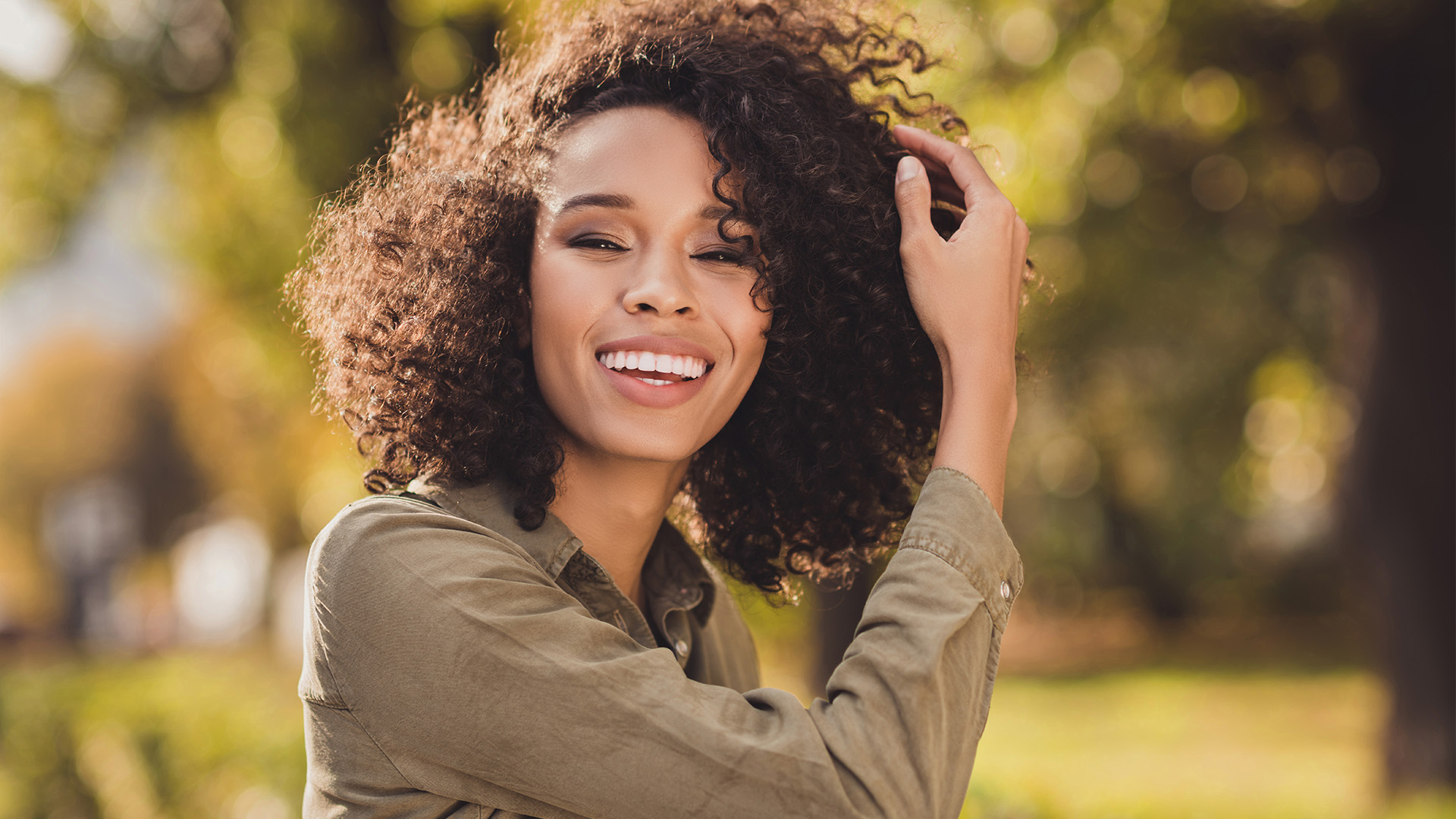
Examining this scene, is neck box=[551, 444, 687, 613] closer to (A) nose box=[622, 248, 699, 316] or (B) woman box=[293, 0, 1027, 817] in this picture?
(B) woman box=[293, 0, 1027, 817]


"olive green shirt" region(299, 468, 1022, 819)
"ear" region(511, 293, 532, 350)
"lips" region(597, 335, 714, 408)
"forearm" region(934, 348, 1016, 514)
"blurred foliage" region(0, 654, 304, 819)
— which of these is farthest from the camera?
"blurred foliage" region(0, 654, 304, 819)

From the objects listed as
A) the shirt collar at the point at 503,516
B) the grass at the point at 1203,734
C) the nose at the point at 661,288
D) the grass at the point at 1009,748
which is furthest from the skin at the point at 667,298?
the grass at the point at 1203,734

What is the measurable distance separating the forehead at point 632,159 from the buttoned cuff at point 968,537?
2.10 ft

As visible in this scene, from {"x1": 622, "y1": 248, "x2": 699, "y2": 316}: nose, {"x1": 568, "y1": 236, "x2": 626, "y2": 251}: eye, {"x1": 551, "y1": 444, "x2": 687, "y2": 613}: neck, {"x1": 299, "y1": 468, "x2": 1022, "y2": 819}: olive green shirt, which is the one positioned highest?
{"x1": 568, "y1": 236, "x2": 626, "y2": 251}: eye

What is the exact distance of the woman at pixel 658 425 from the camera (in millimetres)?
1485

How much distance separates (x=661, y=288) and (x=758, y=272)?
230mm

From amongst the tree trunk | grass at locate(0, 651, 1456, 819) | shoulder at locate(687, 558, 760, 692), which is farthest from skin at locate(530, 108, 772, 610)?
the tree trunk

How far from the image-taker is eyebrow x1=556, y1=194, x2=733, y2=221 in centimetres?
189

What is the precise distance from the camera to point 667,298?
1.84 metres

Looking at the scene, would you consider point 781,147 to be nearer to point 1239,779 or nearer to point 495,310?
point 495,310

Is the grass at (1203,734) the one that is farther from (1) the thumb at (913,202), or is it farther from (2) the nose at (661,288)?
(2) the nose at (661,288)

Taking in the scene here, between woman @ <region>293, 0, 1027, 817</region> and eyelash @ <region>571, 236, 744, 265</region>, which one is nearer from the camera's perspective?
woman @ <region>293, 0, 1027, 817</region>

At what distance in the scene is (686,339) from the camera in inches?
74.4

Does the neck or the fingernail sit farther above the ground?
the fingernail
